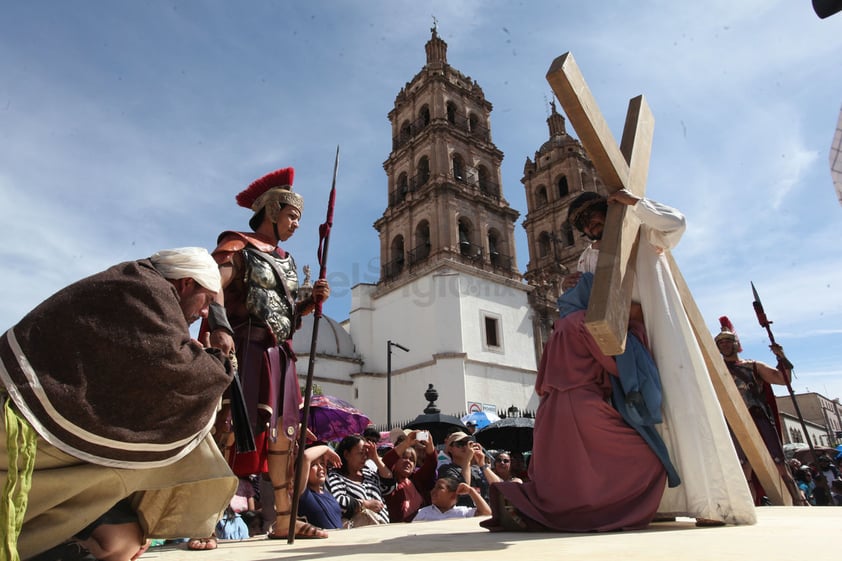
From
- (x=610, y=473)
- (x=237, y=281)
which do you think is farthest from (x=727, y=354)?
(x=237, y=281)

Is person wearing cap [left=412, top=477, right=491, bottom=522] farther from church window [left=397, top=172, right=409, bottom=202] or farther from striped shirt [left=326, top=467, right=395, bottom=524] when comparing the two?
church window [left=397, top=172, right=409, bottom=202]

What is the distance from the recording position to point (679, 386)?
299cm

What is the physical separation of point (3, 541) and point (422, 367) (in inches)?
982

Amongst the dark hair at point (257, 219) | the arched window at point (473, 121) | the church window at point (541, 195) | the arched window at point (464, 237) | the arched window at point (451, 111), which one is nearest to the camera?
the dark hair at point (257, 219)

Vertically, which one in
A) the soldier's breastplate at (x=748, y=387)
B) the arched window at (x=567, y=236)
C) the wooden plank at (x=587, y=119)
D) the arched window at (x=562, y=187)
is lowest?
the soldier's breastplate at (x=748, y=387)

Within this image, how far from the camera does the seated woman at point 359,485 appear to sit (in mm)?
4863

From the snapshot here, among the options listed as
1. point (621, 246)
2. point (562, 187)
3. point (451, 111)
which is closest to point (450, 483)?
point (621, 246)

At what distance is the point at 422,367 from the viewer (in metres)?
26.1

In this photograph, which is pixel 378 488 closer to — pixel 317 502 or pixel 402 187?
pixel 317 502

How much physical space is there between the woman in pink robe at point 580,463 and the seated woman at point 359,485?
2357 millimetres

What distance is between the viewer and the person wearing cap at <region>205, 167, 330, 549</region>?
3.12 m

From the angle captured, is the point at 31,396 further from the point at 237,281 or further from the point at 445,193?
the point at 445,193

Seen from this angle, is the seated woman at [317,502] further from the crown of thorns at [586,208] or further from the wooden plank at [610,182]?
the crown of thorns at [586,208]

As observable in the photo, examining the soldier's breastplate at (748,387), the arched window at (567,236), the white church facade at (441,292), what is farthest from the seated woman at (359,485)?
the arched window at (567,236)
